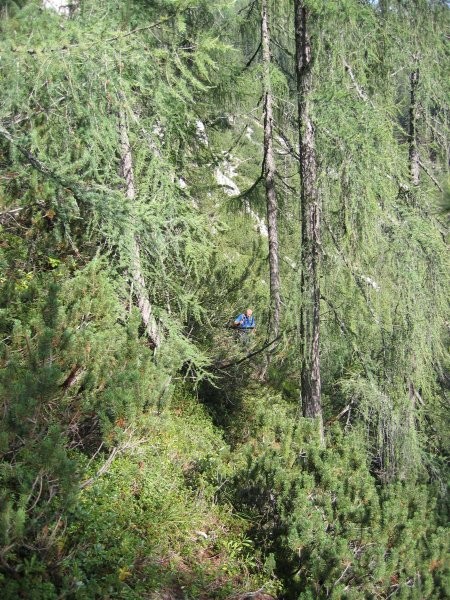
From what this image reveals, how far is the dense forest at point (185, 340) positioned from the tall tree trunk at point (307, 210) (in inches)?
1.0

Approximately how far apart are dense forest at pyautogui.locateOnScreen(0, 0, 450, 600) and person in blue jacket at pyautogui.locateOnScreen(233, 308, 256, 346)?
7.56ft

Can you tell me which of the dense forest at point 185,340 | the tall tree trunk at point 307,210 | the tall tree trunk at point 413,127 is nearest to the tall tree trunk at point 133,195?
the dense forest at point 185,340

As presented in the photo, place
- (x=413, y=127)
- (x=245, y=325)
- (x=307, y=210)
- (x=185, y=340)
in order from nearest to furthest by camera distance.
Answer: (x=307, y=210), (x=185, y=340), (x=413, y=127), (x=245, y=325)

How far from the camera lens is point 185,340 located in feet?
23.4

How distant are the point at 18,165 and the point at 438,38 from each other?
4552mm

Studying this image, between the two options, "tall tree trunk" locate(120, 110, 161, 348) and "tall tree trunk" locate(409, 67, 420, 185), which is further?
"tall tree trunk" locate(409, 67, 420, 185)

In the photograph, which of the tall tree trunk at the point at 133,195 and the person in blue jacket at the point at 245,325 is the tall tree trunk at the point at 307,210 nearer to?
the tall tree trunk at the point at 133,195

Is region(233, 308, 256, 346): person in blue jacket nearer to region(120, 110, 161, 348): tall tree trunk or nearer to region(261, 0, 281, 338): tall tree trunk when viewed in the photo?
region(261, 0, 281, 338): tall tree trunk

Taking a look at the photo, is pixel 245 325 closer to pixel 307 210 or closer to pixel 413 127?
pixel 307 210

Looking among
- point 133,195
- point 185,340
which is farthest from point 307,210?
point 185,340

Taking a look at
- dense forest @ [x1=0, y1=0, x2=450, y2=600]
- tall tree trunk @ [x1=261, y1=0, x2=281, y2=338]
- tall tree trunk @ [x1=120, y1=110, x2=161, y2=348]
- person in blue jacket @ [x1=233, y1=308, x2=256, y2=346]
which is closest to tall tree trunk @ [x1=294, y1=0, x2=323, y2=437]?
dense forest @ [x1=0, y1=0, x2=450, y2=600]

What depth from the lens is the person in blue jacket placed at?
9.26 meters

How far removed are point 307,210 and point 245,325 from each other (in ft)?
12.0

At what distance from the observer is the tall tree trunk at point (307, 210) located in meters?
5.95
